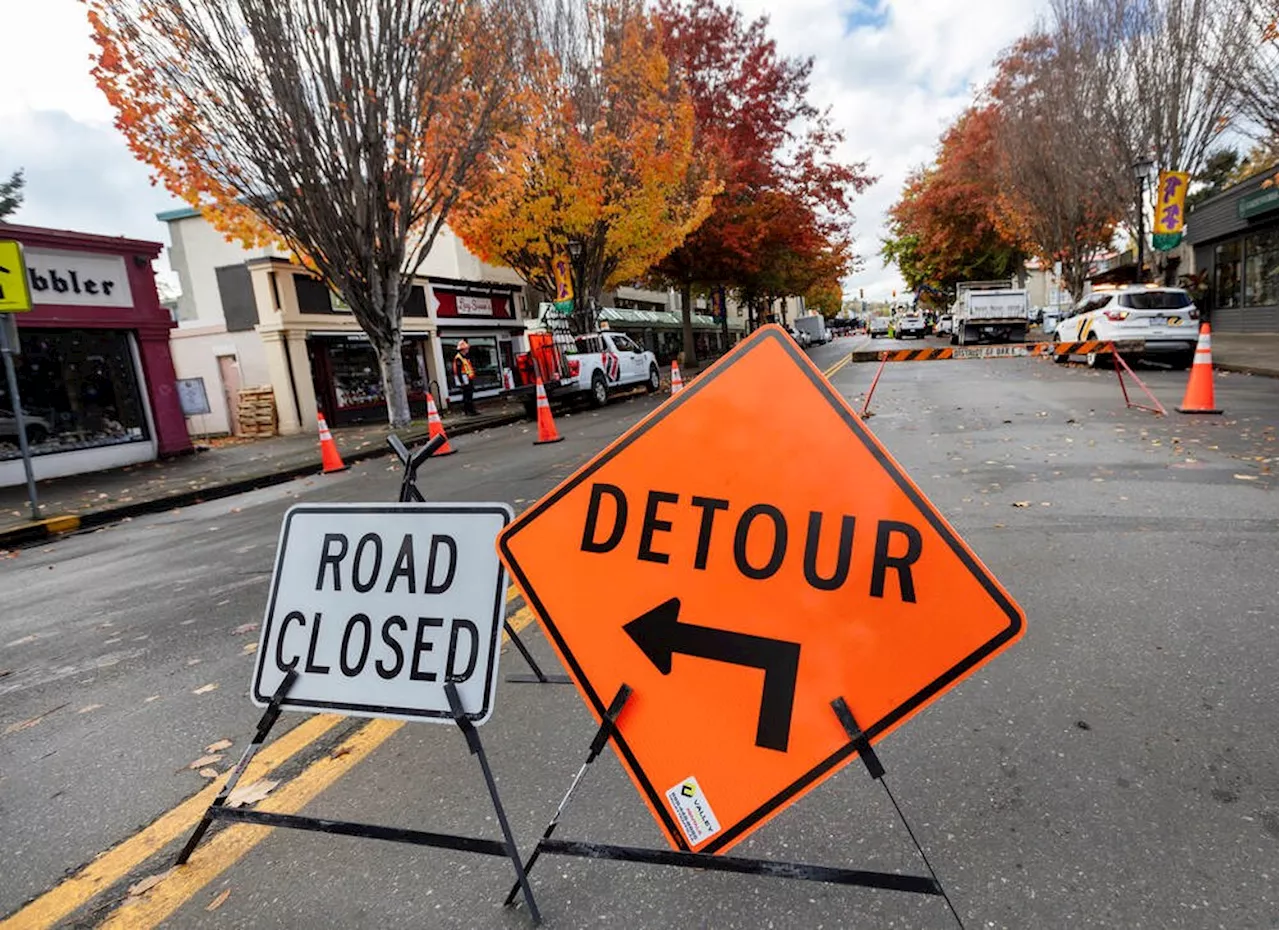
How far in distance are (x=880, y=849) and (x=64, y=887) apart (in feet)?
7.81

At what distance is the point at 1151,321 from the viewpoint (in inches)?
586

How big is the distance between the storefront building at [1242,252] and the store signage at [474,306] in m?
23.7

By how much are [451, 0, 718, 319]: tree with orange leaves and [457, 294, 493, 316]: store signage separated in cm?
334

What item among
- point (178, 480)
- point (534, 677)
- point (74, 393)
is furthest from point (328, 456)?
point (534, 677)

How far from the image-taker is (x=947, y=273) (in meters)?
49.9

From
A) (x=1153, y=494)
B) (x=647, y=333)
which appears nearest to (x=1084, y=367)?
(x=1153, y=494)

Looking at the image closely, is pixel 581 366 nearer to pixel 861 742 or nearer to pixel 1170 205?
pixel 1170 205

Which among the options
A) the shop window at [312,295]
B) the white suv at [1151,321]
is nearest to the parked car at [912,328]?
the white suv at [1151,321]

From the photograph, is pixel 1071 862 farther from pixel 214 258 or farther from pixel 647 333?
pixel 647 333

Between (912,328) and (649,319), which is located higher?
(649,319)

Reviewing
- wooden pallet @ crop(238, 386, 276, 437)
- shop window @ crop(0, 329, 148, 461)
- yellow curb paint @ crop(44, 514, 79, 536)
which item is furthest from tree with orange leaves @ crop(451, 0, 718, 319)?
yellow curb paint @ crop(44, 514, 79, 536)

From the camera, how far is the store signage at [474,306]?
2492cm

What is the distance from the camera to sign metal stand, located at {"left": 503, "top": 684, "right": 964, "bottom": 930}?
1662 millimetres

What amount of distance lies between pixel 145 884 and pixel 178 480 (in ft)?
38.7
